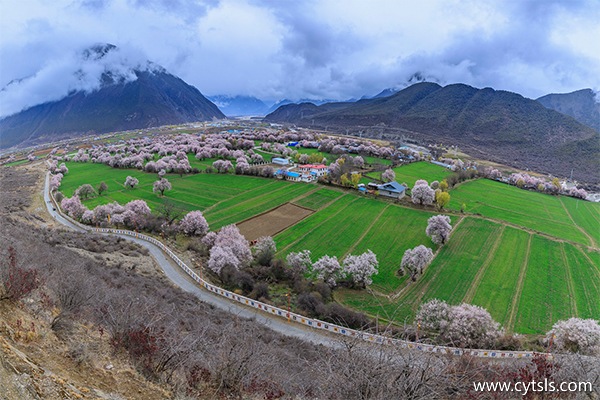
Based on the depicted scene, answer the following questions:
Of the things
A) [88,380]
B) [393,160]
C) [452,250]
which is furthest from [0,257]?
[393,160]

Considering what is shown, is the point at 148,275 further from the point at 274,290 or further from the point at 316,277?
the point at 316,277

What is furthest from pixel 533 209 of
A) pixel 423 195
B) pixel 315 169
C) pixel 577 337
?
pixel 315 169

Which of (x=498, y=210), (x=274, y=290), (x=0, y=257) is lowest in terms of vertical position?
(x=274, y=290)

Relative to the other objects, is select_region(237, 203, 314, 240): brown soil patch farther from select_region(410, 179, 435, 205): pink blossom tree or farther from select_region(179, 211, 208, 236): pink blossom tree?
select_region(410, 179, 435, 205): pink blossom tree

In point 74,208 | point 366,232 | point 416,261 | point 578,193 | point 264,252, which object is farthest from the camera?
point 578,193

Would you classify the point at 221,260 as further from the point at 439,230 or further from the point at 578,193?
the point at 578,193
